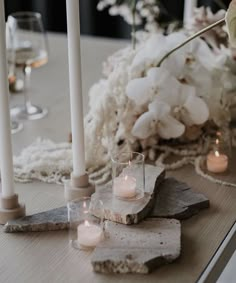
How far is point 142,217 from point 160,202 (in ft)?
0.24

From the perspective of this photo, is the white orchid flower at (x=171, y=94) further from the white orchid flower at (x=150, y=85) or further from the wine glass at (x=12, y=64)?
the wine glass at (x=12, y=64)

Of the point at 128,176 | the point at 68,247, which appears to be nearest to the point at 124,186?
the point at 128,176

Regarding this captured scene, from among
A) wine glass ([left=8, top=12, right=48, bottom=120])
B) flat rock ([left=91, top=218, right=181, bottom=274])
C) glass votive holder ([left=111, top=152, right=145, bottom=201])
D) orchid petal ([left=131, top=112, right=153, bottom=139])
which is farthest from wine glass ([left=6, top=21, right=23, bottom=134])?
flat rock ([left=91, top=218, right=181, bottom=274])

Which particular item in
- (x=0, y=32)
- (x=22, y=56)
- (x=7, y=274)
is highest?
(x=0, y=32)

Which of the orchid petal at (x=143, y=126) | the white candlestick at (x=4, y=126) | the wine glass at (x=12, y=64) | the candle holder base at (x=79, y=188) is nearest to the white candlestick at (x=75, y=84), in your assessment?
the candle holder base at (x=79, y=188)

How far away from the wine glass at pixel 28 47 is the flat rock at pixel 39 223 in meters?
0.57

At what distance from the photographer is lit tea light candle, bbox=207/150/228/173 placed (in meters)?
1.34

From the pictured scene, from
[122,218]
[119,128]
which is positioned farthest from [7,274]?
[119,128]

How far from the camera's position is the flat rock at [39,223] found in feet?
3.62

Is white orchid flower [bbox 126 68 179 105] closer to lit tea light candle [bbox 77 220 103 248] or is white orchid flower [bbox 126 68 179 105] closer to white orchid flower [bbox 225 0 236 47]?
white orchid flower [bbox 225 0 236 47]

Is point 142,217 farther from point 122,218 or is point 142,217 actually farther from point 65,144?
point 65,144

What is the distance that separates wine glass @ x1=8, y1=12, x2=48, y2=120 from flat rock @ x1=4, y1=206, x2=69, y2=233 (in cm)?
57

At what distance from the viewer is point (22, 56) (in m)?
1.73

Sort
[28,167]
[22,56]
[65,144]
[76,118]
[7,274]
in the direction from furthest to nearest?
[22,56] → [65,144] → [28,167] → [76,118] → [7,274]
